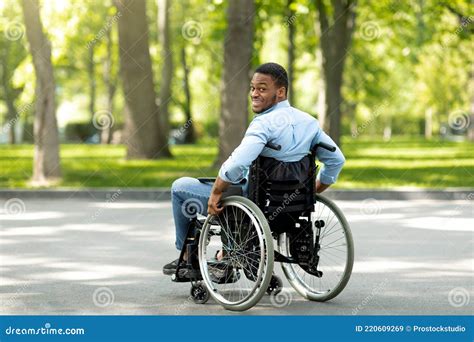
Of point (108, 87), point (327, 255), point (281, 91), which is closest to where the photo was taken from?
point (281, 91)

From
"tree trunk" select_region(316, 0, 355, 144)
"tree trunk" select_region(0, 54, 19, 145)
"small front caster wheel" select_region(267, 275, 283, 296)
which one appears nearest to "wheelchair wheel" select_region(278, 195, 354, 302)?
"small front caster wheel" select_region(267, 275, 283, 296)

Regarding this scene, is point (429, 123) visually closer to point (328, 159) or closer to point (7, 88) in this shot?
point (7, 88)

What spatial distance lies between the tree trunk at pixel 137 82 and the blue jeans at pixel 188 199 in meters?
15.0

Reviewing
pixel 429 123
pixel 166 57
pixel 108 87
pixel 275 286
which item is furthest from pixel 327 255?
pixel 429 123

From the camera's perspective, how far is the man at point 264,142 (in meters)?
5.32

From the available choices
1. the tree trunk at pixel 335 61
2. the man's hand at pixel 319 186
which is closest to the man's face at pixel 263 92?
the man's hand at pixel 319 186

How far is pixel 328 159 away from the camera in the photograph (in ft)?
19.0

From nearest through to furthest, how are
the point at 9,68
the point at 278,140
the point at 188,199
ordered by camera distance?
the point at 278,140 < the point at 188,199 < the point at 9,68

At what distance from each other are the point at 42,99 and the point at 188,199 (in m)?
9.61

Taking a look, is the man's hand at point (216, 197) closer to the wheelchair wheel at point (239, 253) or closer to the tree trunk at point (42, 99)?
the wheelchair wheel at point (239, 253)

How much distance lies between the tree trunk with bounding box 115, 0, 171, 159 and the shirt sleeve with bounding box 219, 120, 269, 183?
1550 centimetres

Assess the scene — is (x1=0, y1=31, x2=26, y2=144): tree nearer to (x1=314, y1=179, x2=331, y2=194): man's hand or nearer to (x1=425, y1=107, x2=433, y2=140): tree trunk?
(x1=425, y1=107, x2=433, y2=140): tree trunk
